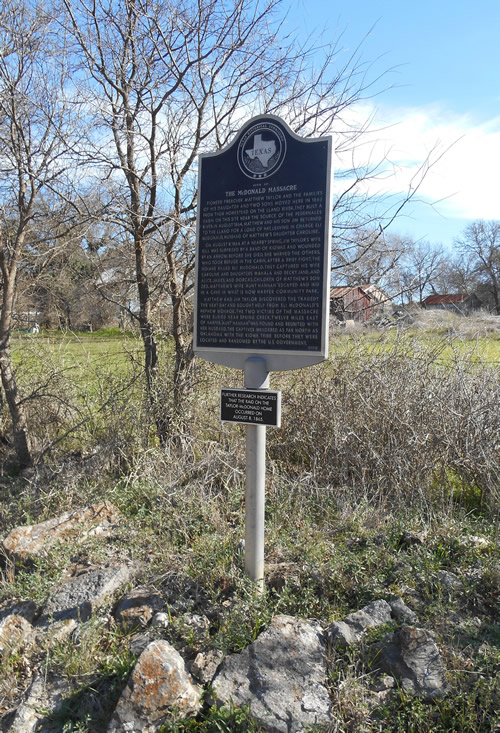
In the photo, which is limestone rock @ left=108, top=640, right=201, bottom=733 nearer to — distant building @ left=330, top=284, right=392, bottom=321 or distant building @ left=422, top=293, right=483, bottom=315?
distant building @ left=330, top=284, right=392, bottom=321

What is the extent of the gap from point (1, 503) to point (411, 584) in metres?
3.84

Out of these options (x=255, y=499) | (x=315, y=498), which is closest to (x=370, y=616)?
(x=255, y=499)

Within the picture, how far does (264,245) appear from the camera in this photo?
134 inches

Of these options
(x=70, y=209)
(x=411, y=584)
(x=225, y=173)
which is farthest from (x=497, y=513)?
(x=70, y=209)

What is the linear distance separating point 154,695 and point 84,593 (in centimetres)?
103

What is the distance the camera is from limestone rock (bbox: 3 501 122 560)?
3967 mm

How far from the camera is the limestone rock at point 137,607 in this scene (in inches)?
128

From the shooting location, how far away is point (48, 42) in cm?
574

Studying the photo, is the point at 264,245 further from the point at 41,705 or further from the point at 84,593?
the point at 41,705

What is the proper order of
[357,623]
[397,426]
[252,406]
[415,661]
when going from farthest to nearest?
[397,426] < [252,406] < [357,623] < [415,661]

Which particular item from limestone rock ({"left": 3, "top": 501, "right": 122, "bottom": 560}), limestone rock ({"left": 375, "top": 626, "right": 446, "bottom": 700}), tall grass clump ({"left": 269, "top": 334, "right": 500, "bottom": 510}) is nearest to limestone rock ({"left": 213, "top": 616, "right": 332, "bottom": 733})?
limestone rock ({"left": 375, "top": 626, "right": 446, "bottom": 700})

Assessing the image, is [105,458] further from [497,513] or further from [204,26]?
[204,26]

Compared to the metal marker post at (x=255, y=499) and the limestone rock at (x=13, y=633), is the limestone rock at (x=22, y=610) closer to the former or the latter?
the limestone rock at (x=13, y=633)

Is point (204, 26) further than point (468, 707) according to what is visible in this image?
Yes
